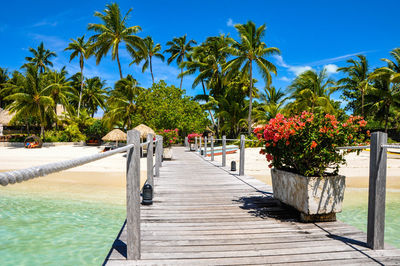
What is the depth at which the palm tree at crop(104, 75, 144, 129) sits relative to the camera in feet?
97.6

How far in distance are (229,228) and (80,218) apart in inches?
162

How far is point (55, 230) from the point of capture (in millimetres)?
5340

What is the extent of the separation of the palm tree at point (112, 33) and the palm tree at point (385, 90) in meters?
23.2

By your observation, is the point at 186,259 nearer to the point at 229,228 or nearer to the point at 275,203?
the point at 229,228

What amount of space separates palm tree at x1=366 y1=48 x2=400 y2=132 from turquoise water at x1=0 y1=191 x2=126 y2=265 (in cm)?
2206

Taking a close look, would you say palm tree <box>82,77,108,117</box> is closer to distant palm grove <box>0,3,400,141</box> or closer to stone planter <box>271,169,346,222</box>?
distant palm grove <box>0,3,400,141</box>

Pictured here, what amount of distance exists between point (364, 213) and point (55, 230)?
22.5 feet

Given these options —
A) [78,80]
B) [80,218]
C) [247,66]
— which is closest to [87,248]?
[80,218]

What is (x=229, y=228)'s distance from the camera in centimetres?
337

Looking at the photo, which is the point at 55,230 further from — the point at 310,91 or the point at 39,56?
the point at 39,56

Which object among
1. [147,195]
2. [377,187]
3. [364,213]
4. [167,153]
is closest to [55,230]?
[147,195]

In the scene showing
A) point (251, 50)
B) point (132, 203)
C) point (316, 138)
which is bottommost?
point (132, 203)

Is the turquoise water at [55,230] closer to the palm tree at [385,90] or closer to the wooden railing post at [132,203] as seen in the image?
the wooden railing post at [132,203]

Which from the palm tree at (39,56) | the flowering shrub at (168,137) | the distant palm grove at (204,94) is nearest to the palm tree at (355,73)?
the distant palm grove at (204,94)
